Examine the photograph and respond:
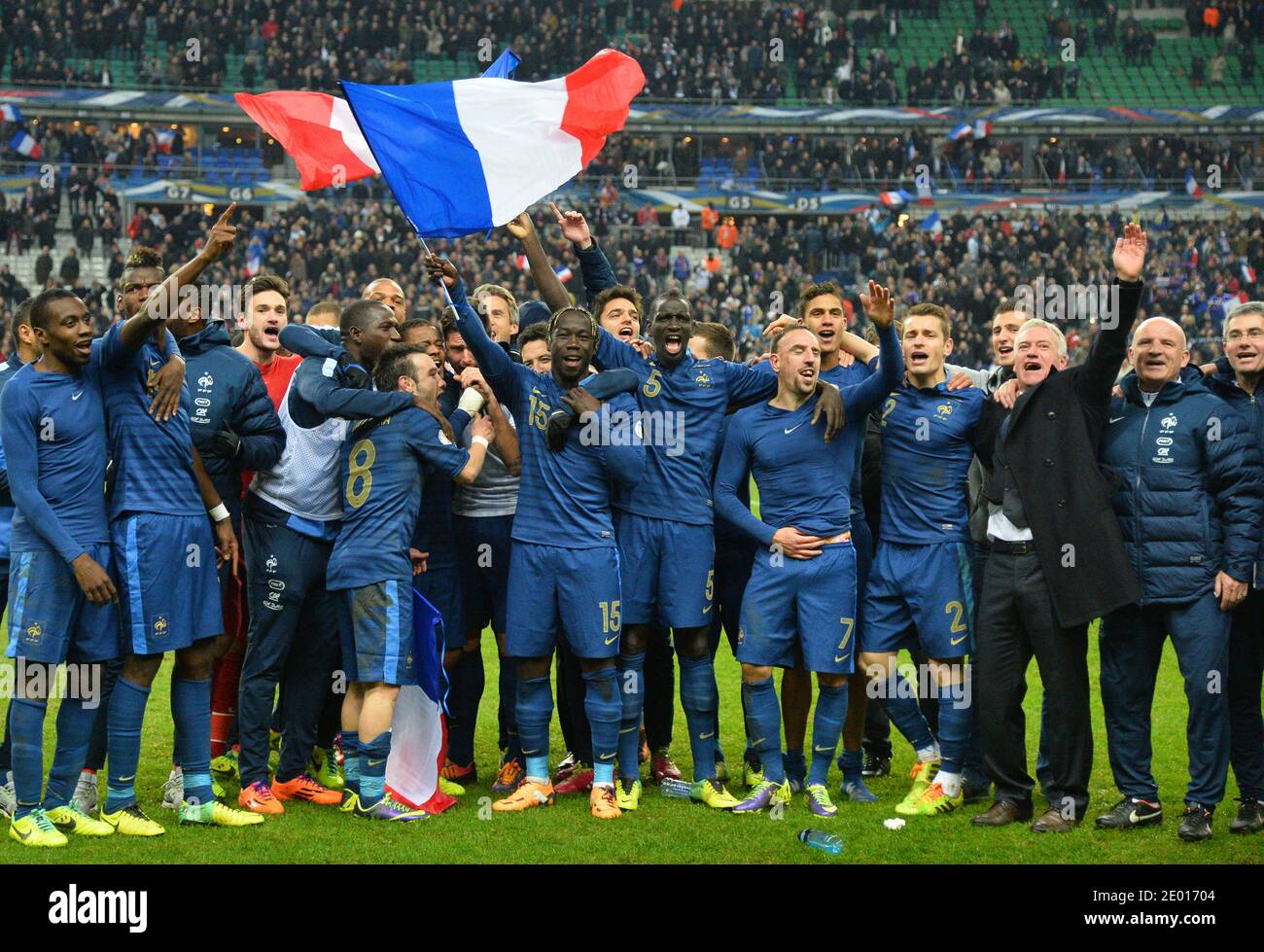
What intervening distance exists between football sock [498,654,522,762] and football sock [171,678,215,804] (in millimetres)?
1764

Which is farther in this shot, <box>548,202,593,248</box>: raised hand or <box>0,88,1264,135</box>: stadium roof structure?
<box>0,88,1264,135</box>: stadium roof structure

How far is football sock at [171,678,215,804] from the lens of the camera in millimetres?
6770

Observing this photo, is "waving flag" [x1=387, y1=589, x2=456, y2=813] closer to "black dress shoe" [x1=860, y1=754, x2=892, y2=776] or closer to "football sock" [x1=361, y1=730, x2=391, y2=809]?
"football sock" [x1=361, y1=730, x2=391, y2=809]

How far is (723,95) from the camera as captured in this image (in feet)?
141

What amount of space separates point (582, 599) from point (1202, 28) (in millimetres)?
47465

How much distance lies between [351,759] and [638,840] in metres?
1.65

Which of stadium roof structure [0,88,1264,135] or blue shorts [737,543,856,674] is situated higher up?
stadium roof structure [0,88,1264,135]

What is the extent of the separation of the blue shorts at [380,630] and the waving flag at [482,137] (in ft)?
7.10

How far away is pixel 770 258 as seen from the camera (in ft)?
123

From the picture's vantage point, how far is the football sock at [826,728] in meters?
7.34

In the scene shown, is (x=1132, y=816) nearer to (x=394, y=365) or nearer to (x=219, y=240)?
(x=394, y=365)

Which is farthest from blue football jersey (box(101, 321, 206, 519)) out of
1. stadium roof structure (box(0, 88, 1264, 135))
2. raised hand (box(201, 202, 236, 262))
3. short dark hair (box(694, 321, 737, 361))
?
stadium roof structure (box(0, 88, 1264, 135))

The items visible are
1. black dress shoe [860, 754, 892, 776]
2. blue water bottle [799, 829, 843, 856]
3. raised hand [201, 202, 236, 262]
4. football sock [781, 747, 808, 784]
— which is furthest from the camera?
black dress shoe [860, 754, 892, 776]

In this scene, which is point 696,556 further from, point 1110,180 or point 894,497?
point 1110,180
